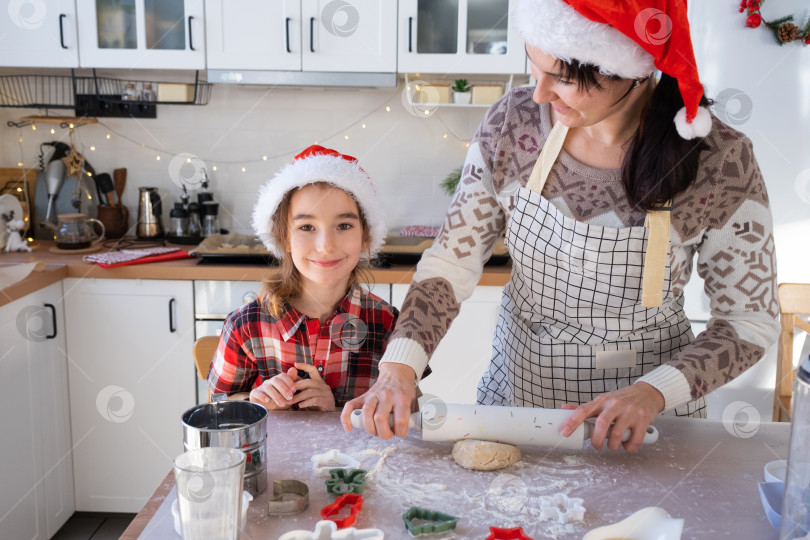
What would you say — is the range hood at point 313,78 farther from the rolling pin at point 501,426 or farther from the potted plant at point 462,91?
the rolling pin at point 501,426

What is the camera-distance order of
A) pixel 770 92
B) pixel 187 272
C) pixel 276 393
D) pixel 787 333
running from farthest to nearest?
pixel 187 272 → pixel 770 92 → pixel 787 333 → pixel 276 393

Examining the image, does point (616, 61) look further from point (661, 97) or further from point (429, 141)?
point (429, 141)

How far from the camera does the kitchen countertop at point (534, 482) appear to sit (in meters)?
0.80

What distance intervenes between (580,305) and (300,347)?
54 centimetres

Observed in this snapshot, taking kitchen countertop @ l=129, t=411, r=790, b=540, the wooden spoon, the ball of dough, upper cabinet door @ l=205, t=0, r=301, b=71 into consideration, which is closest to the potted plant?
upper cabinet door @ l=205, t=0, r=301, b=71

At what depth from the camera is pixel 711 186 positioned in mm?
1074

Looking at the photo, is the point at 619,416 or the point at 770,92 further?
the point at 770,92

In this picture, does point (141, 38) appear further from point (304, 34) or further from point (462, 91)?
point (462, 91)

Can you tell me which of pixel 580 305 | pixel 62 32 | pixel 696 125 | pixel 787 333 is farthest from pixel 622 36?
pixel 62 32

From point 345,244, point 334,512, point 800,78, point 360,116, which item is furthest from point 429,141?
point 334,512

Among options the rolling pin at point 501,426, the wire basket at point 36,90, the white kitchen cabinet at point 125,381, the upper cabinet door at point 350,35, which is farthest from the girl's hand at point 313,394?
the wire basket at point 36,90

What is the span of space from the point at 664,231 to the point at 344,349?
0.64 metres

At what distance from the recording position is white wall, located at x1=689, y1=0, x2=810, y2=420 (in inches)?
82.1

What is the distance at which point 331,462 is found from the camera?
3.05 feet
